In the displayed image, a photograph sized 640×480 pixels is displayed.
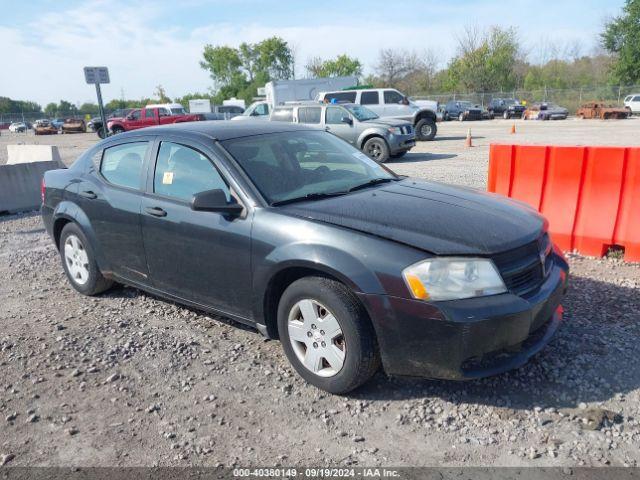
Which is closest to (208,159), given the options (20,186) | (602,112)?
(20,186)

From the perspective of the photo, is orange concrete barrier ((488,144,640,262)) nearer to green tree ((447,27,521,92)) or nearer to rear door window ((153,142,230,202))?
rear door window ((153,142,230,202))

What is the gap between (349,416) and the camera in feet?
10.2

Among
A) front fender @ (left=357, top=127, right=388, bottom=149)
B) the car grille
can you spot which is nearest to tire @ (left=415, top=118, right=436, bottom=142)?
front fender @ (left=357, top=127, right=388, bottom=149)

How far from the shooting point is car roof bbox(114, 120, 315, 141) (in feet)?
13.3

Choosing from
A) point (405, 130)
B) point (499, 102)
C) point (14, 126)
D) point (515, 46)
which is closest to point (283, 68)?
point (515, 46)

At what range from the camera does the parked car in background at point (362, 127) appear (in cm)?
1476

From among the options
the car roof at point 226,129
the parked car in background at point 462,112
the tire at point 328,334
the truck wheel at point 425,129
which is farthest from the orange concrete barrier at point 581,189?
the parked car in background at point 462,112

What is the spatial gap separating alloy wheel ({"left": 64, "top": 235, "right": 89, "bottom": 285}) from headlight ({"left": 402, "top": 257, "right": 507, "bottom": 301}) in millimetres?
3363

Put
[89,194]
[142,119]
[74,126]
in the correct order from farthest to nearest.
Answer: [74,126] → [142,119] → [89,194]

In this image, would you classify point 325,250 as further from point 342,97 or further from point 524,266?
point 342,97

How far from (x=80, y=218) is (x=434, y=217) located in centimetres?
326

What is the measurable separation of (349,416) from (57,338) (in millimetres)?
2567

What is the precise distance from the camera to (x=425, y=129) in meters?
21.6

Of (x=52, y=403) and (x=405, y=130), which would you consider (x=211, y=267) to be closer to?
(x=52, y=403)
